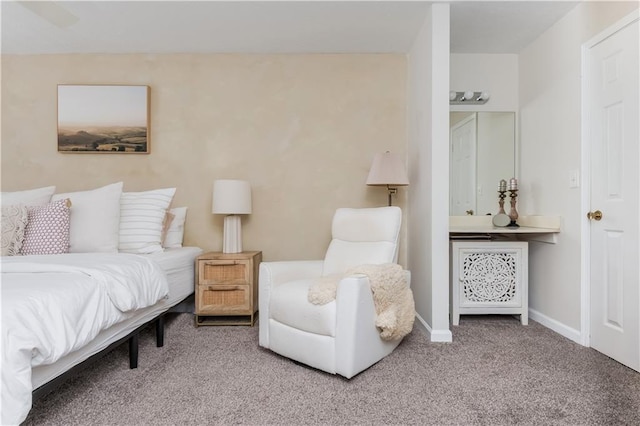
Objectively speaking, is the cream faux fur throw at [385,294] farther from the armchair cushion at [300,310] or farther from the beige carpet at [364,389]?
the beige carpet at [364,389]

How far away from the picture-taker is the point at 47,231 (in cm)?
232

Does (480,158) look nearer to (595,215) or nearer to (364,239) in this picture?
(595,215)

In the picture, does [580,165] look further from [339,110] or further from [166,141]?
[166,141]

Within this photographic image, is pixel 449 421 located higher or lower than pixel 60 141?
lower

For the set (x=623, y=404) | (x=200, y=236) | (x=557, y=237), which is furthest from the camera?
(x=200, y=236)

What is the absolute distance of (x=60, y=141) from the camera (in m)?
3.43

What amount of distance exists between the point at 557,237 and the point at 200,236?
2.96 m

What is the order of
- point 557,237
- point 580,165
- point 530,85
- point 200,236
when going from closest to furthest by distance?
point 580,165 < point 557,237 < point 530,85 < point 200,236

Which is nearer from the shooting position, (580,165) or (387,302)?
(387,302)

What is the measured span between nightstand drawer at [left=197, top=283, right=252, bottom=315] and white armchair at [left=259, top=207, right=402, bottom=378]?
56 cm

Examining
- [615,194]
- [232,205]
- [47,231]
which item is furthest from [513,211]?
[47,231]

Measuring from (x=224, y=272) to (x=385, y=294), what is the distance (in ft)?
4.51

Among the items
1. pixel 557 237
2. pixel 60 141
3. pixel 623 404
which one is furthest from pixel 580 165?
pixel 60 141

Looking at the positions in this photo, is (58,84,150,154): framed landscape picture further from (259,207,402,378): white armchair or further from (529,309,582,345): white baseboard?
(529,309,582,345): white baseboard
